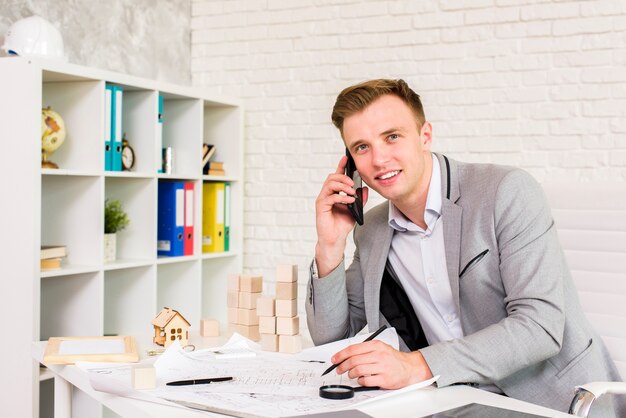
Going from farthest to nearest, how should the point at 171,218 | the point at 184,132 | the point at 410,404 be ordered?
the point at 184,132 < the point at 171,218 < the point at 410,404

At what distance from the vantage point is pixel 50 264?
8.96 ft

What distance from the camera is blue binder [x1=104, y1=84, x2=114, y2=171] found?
9.82 feet

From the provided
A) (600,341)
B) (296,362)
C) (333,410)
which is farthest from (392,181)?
(333,410)

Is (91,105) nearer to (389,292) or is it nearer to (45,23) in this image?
(45,23)

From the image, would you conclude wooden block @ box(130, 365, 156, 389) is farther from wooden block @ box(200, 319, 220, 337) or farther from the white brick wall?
the white brick wall

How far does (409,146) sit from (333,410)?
2.69ft

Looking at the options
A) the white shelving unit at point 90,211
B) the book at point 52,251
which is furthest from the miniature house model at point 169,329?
the book at point 52,251

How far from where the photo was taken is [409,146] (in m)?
1.85

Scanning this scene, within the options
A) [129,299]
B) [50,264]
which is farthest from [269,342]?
[129,299]

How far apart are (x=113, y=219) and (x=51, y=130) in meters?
0.46

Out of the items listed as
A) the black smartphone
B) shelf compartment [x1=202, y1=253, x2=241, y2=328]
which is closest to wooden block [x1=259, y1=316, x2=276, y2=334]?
the black smartphone

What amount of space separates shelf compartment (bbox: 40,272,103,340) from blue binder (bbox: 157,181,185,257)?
0.54 metres

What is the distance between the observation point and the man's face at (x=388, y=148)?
5.98 ft

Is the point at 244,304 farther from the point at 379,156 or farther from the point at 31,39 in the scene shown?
the point at 31,39
